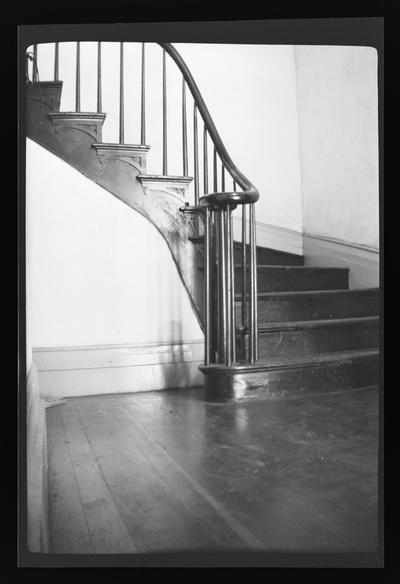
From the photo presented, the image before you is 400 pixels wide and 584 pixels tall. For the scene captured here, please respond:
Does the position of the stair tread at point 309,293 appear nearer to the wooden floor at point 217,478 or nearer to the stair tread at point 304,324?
the stair tread at point 304,324

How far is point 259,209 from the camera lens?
147 inches

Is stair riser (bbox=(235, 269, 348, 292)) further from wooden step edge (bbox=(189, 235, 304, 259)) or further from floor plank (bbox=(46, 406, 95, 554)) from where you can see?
floor plank (bbox=(46, 406, 95, 554))

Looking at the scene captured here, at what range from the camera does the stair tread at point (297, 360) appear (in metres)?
2.08

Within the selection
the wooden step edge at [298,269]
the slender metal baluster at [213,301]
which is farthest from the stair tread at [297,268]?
the slender metal baluster at [213,301]

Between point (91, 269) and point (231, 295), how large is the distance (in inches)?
28.0

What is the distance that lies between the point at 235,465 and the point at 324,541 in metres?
0.42

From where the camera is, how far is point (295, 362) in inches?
84.4

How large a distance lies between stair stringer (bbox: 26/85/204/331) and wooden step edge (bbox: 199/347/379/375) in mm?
559

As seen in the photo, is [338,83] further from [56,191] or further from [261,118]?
[56,191]

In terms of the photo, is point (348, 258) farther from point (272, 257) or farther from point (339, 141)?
point (339, 141)

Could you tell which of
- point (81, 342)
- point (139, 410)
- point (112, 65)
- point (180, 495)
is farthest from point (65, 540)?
point (112, 65)

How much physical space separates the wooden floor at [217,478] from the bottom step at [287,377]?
0.08 m

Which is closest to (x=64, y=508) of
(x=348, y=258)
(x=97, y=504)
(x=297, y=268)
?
(x=97, y=504)

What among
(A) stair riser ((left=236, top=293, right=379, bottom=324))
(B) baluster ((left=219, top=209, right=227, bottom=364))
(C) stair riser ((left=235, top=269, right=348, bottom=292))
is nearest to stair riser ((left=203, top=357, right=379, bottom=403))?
(B) baluster ((left=219, top=209, right=227, bottom=364))
